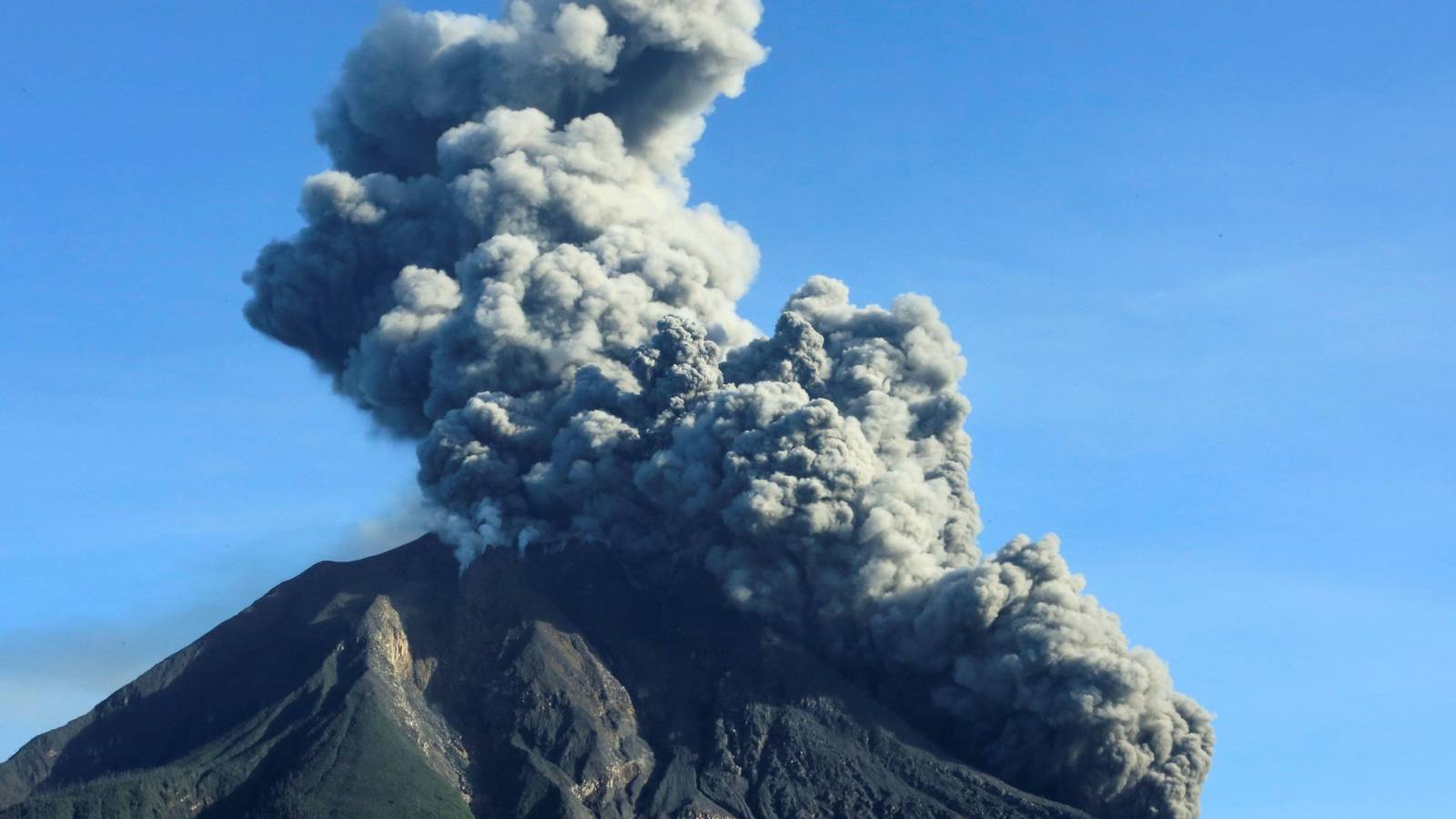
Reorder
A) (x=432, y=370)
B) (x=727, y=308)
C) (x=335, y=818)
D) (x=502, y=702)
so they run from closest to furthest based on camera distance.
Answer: (x=335, y=818) → (x=502, y=702) → (x=432, y=370) → (x=727, y=308)

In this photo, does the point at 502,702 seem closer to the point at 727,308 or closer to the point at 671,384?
the point at 671,384

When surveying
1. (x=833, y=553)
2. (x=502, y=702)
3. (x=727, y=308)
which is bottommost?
(x=502, y=702)

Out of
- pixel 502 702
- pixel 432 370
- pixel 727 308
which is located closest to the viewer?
pixel 502 702

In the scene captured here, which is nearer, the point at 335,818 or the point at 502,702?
the point at 335,818

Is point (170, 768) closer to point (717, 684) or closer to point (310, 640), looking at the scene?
point (310, 640)

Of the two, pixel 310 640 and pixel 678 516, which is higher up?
pixel 678 516

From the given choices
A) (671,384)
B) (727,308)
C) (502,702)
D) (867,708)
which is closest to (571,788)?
(502,702)
